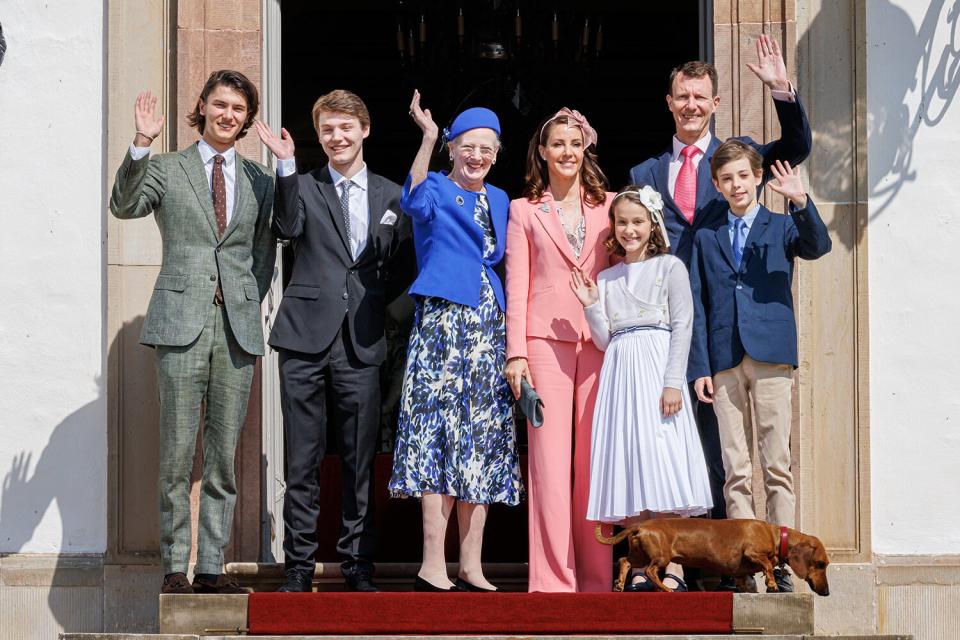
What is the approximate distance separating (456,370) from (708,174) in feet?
4.55

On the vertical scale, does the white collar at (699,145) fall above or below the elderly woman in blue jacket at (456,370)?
above

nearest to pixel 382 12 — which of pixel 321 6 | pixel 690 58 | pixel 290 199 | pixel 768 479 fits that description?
pixel 321 6

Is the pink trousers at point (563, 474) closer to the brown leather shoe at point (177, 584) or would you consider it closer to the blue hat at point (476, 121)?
the blue hat at point (476, 121)

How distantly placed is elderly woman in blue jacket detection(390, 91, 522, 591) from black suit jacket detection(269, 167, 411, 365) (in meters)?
0.20

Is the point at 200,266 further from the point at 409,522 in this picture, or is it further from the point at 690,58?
the point at 690,58

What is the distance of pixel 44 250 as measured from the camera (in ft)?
25.4

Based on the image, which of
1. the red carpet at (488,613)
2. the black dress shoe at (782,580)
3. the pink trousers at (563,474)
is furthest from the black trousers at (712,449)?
the red carpet at (488,613)

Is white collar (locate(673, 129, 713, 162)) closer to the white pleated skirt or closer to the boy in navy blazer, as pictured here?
the boy in navy blazer

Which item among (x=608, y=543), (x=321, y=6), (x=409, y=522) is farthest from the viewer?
(x=321, y=6)

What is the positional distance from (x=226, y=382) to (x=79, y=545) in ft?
4.61

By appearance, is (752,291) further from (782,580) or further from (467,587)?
(467,587)

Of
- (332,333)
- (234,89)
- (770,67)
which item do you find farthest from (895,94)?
(234,89)

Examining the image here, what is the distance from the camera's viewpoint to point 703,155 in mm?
7125

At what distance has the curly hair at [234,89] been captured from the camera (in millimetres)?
6922
